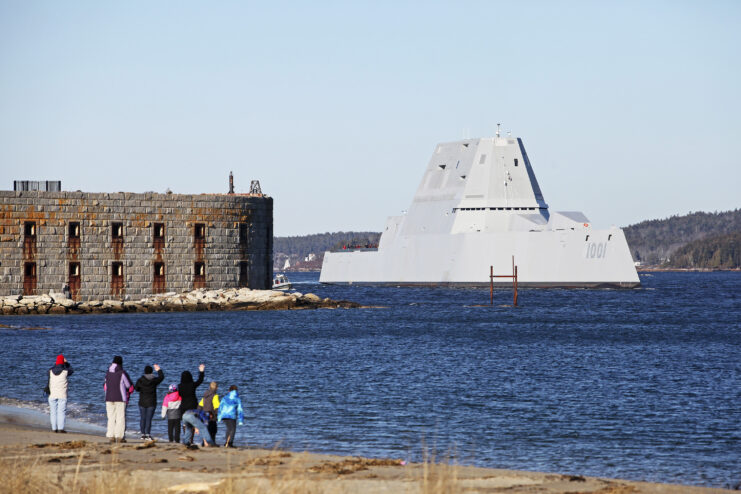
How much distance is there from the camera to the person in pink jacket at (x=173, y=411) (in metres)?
16.2

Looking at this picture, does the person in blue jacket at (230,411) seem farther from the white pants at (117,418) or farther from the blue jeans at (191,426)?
the white pants at (117,418)

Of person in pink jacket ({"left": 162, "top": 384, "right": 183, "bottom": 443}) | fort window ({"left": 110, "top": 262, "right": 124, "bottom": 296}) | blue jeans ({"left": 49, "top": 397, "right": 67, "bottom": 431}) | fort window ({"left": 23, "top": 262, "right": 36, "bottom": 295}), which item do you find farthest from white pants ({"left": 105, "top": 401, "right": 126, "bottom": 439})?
fort window ({"left": 110, "top": 262, "right": 124, "bottom": 296})

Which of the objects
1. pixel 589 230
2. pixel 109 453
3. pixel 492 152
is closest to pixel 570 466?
pixel 109 453

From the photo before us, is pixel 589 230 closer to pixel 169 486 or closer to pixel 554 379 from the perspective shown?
pixel 554 379

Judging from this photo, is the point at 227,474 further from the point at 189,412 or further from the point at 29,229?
the point at 29,229

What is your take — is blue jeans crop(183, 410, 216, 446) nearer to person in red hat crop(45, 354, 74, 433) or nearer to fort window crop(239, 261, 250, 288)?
person in red hat crop(45, 354, 74, 433)

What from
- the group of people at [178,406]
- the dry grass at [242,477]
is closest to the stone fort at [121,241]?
the group of people at [178,406]

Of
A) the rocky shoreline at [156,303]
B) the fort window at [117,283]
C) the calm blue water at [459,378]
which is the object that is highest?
the fort window at [117,283]

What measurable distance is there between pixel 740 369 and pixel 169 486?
22.1m

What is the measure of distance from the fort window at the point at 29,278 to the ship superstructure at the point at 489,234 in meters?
37.3

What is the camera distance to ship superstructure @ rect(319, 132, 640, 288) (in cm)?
7300

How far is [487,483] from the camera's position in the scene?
12.8 meters

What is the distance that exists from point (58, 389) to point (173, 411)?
79.7 inches

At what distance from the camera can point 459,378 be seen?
28.3 metres
